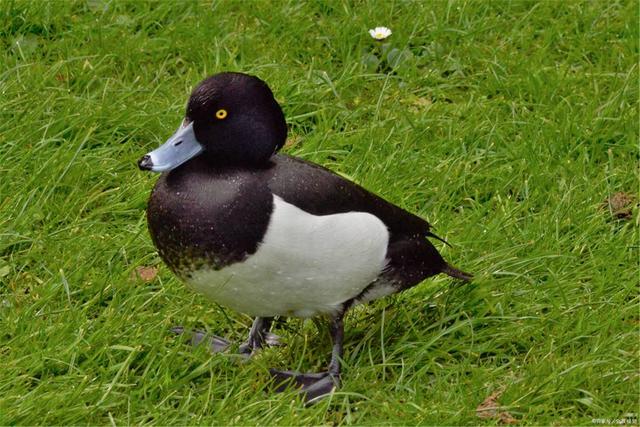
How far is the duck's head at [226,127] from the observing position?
12.4ft

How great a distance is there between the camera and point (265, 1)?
608 centimetres

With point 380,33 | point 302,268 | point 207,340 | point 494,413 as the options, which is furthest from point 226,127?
point 380,33

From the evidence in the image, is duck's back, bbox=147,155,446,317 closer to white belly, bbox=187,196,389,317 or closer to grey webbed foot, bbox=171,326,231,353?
white belly, bbox=187,196,389,317

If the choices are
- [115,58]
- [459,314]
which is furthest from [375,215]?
[115,58]

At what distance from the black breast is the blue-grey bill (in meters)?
0.05

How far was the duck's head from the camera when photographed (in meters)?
3.79

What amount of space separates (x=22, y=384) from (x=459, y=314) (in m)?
1.53

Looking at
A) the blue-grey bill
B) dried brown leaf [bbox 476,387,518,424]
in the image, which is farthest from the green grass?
the blue-grey bill

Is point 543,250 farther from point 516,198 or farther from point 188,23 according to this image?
point 188,23

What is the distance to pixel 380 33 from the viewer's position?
5887mm

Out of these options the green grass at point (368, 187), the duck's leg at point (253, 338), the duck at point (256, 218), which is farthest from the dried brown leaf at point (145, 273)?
the duck at point (256, 218)

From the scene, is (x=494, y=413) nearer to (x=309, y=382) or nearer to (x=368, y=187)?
(x=309, y=382)

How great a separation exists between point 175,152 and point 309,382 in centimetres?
88

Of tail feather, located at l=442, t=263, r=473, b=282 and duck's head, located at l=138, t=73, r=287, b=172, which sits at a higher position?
duck's head, located at l=138, t=73, r=287, b=172
